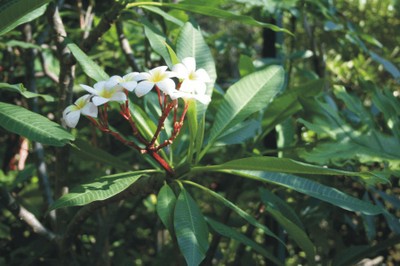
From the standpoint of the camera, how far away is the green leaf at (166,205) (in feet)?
3.64

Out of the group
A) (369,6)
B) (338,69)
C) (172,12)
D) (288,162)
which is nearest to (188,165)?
(288,162)

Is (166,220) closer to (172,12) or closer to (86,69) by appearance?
(86,69)

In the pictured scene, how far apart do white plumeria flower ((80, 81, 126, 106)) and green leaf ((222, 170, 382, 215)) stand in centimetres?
34

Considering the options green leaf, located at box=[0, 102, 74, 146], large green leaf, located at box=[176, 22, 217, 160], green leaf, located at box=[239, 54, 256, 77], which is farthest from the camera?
green leaf, located at box=[239, 54, 256, 77]

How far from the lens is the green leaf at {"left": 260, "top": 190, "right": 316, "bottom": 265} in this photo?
1.22m

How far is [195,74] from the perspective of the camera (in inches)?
43.2

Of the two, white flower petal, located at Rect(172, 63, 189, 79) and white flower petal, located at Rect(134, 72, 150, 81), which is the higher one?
white flower petal, located at Rect(172, 63, 189, 79)

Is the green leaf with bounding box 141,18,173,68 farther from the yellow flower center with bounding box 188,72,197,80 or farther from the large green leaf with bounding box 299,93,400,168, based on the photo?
the large green leaf with bounding box 299,93,400,168

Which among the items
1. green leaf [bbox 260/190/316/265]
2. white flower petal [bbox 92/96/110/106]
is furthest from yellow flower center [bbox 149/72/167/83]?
green leaf [bbox 260/190/316/265]

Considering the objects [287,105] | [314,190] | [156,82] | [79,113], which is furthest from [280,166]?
[287,105]

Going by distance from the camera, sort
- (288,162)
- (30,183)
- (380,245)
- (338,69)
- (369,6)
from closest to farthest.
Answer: (288,162) < (380,245) < (30,183) < (338,69) < (369,6)

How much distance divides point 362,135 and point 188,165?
1.99 feet

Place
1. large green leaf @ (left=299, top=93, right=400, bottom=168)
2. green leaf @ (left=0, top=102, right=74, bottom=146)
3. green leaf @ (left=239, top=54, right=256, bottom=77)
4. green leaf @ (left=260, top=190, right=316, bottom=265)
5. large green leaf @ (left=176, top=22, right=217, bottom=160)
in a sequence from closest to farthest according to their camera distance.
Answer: green leaf @ (left=0, top=102, right=74, bottom=146) < green leaf @ (left=260, top=190, right=316, bottom=265) < large green leaf @ (left=176, top=22, right=217, bottom=160) < large green leaf @ (left=299, top=93, right=400, bottom=168) < green leaf @ (left=239, top=54, right=256, bottom=77)

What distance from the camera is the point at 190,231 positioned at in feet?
3.51
